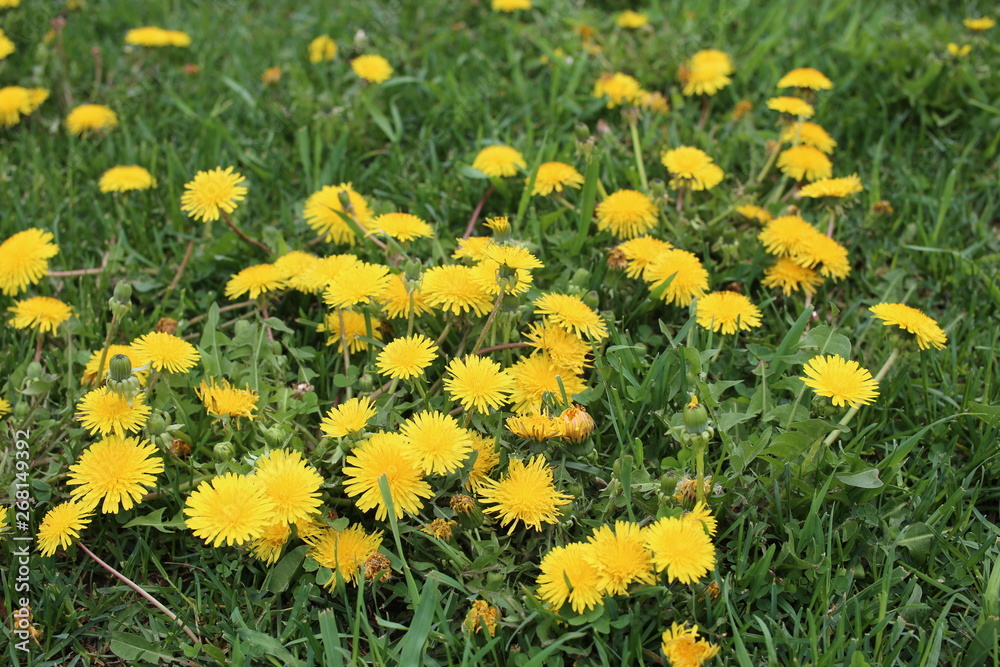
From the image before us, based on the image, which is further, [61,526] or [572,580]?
[61,526]

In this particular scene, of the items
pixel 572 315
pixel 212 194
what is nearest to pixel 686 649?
pixel 572 315

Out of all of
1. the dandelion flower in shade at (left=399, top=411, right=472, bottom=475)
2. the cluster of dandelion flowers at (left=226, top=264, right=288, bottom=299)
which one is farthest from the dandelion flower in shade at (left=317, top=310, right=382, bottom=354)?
the dandelion flower in shade at (left=399, top=411, right=472, bottom=475)

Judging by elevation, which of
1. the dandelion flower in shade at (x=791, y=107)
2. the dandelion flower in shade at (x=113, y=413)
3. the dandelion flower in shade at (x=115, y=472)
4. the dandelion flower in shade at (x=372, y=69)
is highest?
the dandelion flower in shade at (x=791, y=107)

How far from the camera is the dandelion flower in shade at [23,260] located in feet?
6.91

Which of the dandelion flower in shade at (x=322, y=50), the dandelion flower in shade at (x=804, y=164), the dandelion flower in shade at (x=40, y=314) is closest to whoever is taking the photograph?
the dandelion flower in shade at (x=40, y=314)

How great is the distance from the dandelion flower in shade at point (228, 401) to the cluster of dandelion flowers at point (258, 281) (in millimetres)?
332

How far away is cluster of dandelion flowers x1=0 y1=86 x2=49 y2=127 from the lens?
2.91m

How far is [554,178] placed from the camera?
2.35m

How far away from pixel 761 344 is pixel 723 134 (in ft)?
3.60

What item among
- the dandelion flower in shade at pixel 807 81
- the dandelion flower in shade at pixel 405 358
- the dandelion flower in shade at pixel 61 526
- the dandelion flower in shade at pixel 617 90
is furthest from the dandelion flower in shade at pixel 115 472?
the dandelion flower in shade at pixel 807 81

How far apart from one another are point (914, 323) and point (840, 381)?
315 mm

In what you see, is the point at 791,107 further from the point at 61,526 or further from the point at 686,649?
the point at 61,526

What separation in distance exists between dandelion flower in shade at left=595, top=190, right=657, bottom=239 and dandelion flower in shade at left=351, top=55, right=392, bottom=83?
114 centimetres

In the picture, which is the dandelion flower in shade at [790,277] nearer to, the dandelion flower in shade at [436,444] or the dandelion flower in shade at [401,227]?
the dandelion flower in shade at [401,227]
